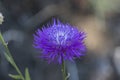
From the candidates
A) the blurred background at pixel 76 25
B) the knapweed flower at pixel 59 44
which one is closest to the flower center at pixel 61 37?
the knapweed flower at pixel 59 44

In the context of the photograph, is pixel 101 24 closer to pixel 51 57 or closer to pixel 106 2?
pixel 106 2

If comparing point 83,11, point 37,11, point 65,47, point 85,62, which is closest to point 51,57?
point 65,47

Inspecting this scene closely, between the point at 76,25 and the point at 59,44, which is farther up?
the point at 76,25

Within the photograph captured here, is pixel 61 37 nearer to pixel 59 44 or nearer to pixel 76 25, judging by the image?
pixel 59 44

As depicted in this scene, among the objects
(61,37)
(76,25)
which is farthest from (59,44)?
(76,25)

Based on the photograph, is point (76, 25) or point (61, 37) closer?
point (61, 37)

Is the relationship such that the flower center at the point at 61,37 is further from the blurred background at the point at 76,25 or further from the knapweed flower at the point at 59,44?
the blurred background at the point at 76,25
